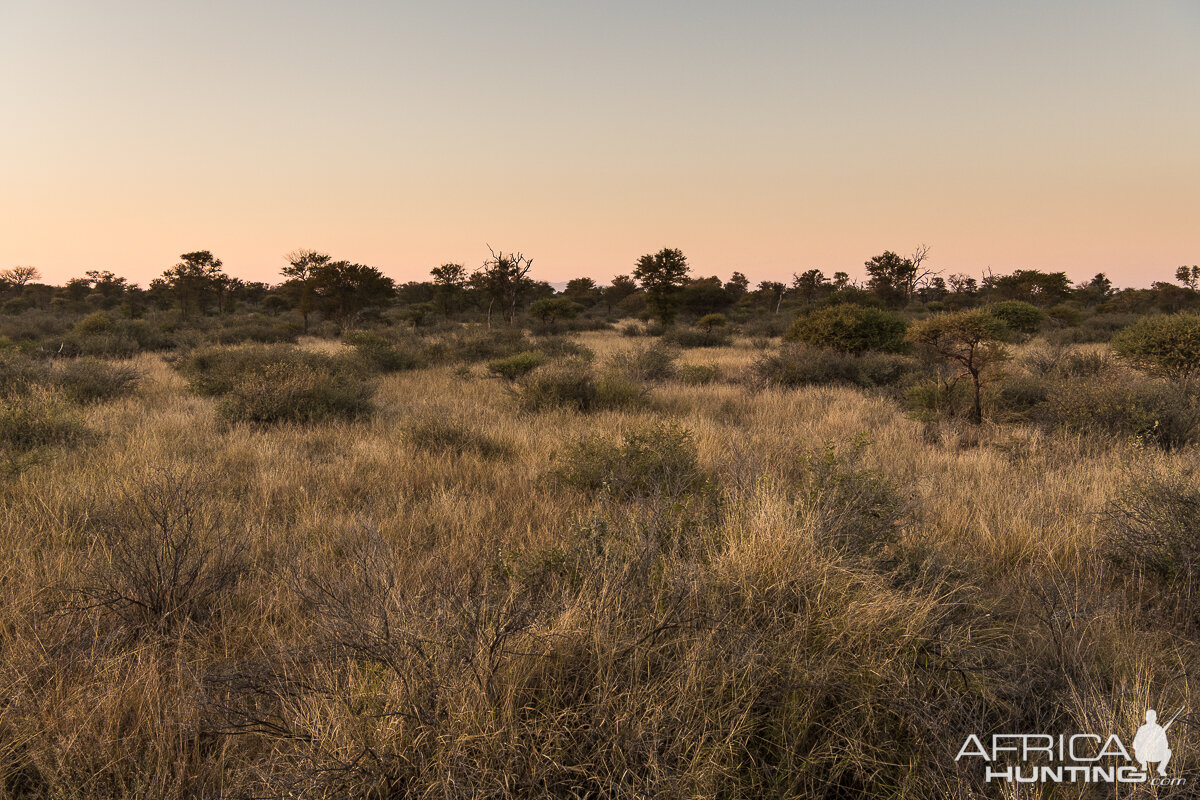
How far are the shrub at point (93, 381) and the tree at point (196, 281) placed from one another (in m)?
34.2

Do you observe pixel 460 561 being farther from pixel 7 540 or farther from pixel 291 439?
pixel 291 439

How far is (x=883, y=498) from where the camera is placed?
380 centimetres

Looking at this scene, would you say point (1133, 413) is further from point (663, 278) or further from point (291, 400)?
point (663, 278)

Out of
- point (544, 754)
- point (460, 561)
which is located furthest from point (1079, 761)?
point (460, 561)

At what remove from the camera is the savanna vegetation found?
1.85 meters

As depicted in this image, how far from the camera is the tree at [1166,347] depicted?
10.9m

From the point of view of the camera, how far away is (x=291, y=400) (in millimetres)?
8195

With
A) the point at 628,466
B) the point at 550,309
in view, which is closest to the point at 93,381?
the point at 628,466

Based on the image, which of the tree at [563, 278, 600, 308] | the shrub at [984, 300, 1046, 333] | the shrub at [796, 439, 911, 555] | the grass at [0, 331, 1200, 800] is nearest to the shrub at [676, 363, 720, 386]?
the grass at [0, 331, 1200, 800]

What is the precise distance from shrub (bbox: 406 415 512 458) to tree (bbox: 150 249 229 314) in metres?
41.0

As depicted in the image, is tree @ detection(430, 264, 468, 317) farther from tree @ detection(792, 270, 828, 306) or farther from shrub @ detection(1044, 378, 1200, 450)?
shrub @ detection(1044, 378, 1200, 450)

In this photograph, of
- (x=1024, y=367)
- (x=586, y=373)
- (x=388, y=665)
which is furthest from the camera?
(x=1024, y=367)

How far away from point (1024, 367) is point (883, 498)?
11.6 meters

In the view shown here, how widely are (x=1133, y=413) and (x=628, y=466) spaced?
20.9 feet
